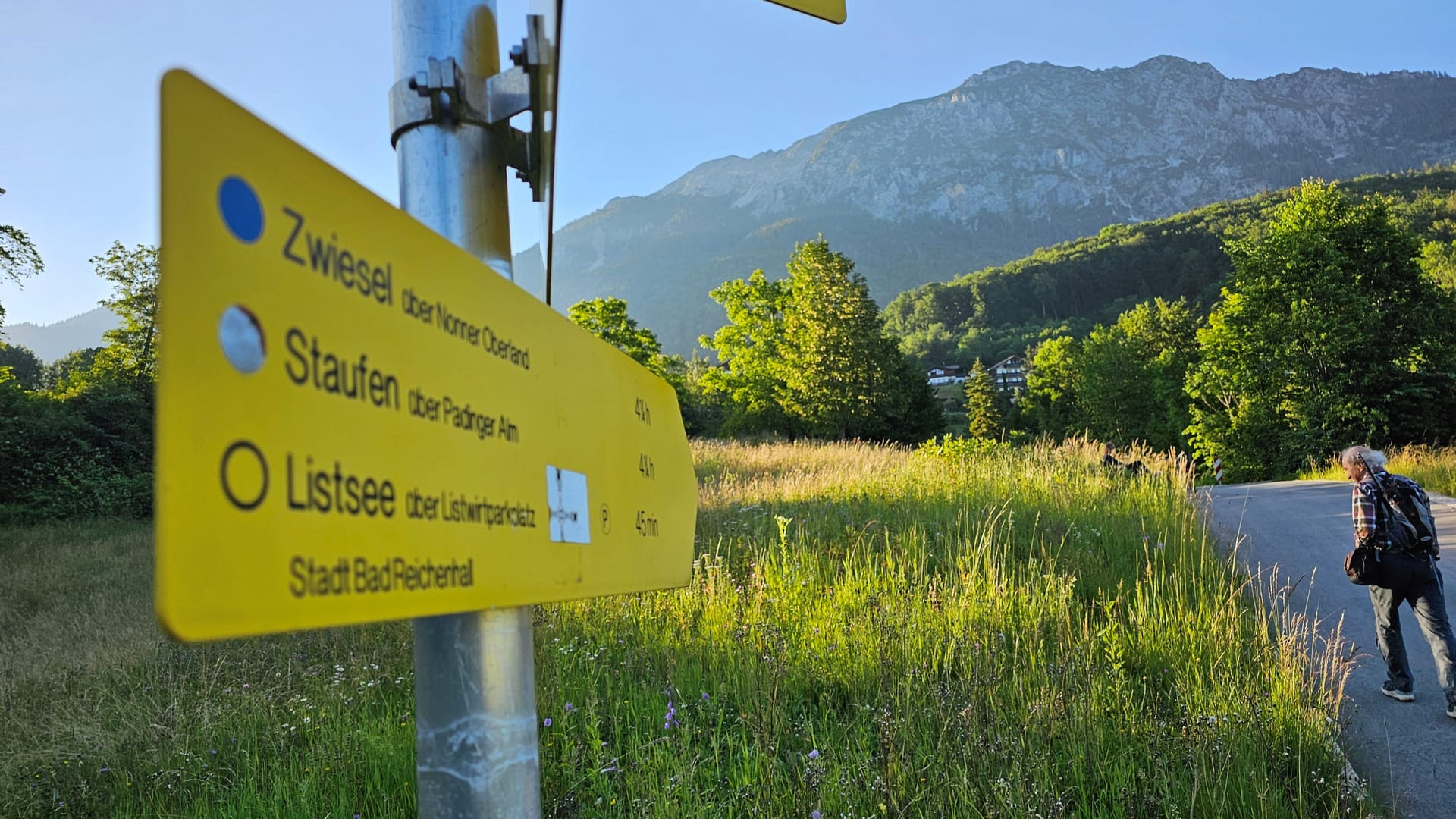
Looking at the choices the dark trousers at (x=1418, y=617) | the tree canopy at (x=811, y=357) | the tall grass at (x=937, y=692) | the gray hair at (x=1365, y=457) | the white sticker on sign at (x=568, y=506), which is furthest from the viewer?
the tree canopy at (x=811, y=357)

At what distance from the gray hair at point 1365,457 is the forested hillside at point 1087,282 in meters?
110

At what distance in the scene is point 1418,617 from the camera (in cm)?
482

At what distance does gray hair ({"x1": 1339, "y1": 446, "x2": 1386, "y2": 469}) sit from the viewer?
17.2 ft

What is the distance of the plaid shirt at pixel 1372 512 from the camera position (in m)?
5.00

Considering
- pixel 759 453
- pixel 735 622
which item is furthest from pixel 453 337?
pixel 759 453

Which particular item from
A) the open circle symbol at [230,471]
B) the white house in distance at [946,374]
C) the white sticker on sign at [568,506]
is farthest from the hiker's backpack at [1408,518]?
the white house in distance at [946,374]

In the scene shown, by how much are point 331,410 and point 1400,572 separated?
20.6 feet

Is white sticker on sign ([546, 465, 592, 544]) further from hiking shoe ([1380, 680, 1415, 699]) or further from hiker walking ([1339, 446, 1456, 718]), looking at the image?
hiking shoe ([1380, 680, 1415, 699])

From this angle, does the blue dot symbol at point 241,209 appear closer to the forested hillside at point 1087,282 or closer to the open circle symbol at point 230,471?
the open circle symbol at point 230,471

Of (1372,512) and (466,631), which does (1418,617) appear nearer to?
(1372,512)

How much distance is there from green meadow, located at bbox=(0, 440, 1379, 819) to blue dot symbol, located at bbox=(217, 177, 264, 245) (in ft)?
7.95

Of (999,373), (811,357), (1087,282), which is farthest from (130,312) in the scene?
(1087,282)

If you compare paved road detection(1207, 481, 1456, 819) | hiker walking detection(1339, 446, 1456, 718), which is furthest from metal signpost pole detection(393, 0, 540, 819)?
hiker walking detection(1339, 446, 1456, 718)

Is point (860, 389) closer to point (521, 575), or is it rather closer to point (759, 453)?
point (759, 453)
